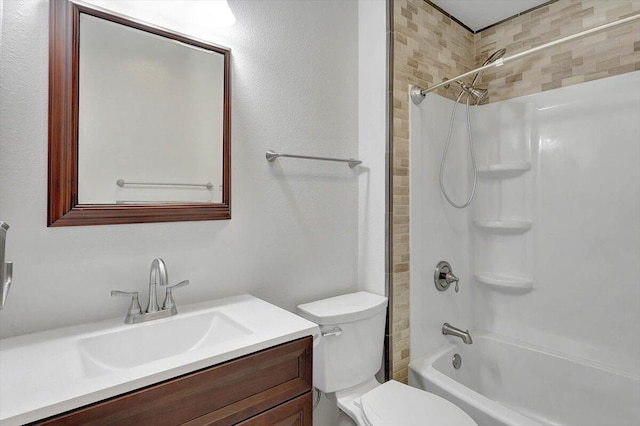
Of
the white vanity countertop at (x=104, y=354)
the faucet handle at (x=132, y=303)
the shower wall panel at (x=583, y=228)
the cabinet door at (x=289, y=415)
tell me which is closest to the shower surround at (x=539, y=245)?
the shower wall panel at (x=583, y=228)

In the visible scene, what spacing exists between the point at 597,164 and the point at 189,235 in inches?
80.5

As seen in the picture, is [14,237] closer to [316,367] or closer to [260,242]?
[260,242]

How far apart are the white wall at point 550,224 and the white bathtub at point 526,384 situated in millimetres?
91

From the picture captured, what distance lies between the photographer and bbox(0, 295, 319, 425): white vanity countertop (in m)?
0.70

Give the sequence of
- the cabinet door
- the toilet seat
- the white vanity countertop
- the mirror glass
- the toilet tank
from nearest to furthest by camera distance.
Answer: the white vanity countertop, the cabinet door, the mirror glass, the toilet seat, the toilet tank

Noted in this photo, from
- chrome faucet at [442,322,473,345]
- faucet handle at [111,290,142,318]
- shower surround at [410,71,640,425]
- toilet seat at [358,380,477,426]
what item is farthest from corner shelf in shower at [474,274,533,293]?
faucet handle at [111,290,142,318]

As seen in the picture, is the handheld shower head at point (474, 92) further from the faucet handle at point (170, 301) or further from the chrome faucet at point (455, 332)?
the faucet handle at point (170, 301)

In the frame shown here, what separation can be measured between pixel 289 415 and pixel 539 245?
173cm

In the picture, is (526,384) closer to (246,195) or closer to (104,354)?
(246,195)

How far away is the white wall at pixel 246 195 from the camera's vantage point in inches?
38.8

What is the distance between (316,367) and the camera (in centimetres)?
141

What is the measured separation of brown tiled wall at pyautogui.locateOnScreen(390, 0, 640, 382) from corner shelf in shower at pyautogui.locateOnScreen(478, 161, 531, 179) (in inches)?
17.7

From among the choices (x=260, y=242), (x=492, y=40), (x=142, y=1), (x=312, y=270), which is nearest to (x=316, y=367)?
(x=312, y=270)

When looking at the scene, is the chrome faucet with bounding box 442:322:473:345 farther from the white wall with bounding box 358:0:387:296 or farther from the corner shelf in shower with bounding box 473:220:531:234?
the corner shelf in shower with bounding box 473:220:531:234
